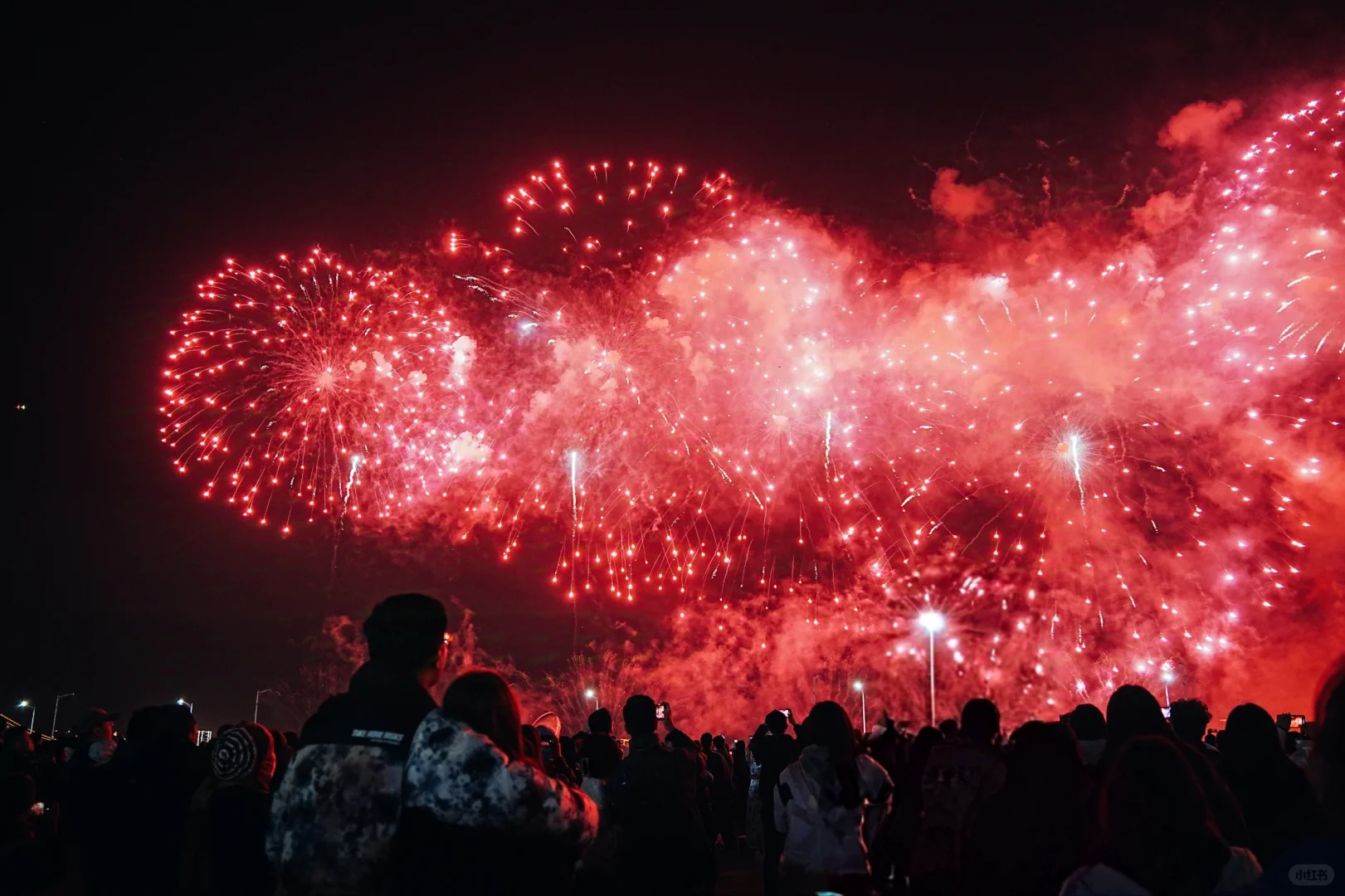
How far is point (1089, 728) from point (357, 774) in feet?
17.2

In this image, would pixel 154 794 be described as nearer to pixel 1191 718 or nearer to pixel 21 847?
pixel 21 847

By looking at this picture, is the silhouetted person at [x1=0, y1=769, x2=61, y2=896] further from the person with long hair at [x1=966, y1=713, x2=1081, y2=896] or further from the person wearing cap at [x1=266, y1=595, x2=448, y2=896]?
the person with long hair at [x1=966, y1=713, x2=1081, y2=896]

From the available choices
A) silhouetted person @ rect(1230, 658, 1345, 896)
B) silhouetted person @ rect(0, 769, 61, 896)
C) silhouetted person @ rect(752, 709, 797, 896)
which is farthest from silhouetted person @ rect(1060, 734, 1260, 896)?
silhouetted person @ rect(752, 709, 797, 896)

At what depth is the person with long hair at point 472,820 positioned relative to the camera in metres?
3.39

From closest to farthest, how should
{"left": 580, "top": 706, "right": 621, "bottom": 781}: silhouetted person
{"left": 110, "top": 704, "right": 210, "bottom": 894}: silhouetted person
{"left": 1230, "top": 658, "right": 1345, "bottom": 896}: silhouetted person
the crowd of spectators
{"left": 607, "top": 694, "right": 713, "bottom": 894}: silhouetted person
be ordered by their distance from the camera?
1. {"left": 1230, "top": 658, "right": 1345, "bottom": 896}: silhouetted person
2. the crowd of spectators
3. {"left": 110, "top": 704, "right": 210, "bottom": 894}: silhouetted person
4. {"left": 607, "top": 694, "right": 713, "bottom": 894}: silhouetted person
5. {"left": 580, "top": 706, "right": 621, "bottom": 781}: silhouetted person

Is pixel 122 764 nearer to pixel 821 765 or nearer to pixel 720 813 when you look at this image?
pixel 821 765

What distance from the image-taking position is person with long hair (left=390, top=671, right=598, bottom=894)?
11.1 feet

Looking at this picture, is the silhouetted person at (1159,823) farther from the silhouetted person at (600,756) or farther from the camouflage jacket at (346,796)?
the silhouetted person at (600,756)

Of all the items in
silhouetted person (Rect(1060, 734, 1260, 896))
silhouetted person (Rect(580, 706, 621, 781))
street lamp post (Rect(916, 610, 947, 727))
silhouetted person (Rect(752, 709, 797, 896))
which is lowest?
silhouetted person (Rect(752, 709, 797, 896))

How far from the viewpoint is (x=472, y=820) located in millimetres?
3381

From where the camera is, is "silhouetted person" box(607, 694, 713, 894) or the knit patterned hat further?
"silhouetted person" box(607, 694, 713, 894)

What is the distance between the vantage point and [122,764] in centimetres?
531

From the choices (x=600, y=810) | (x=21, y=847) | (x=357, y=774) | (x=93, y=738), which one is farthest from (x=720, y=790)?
(x=357, y=774)

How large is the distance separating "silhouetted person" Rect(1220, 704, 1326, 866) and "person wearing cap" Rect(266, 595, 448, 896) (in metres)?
4.24
